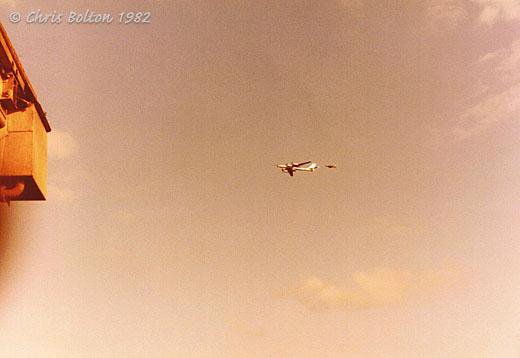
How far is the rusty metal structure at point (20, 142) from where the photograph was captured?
22406mm

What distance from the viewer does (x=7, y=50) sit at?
20203 millimetres

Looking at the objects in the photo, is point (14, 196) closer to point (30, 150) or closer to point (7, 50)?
point (30, 150)

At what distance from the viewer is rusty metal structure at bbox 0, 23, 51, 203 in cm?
2241

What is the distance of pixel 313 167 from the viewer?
3419 cm

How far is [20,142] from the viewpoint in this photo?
23.8m

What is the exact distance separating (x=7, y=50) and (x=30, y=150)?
5.18m

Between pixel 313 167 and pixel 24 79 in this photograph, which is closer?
pixel 24 79

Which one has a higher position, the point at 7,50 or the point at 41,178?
the point at 7,50

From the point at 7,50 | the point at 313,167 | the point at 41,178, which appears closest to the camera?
the point at 7,50

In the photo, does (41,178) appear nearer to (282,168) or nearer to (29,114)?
(29,114)

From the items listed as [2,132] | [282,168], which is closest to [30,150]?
[2,132]

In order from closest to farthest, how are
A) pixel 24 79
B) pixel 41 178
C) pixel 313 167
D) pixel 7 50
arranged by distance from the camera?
pixel 7 50 < pixel 24 79 < pixel 41 178 < pixel 313 167

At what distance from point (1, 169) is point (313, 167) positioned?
18505 mm

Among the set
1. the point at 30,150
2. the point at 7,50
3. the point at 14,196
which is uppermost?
the point at 7,50
